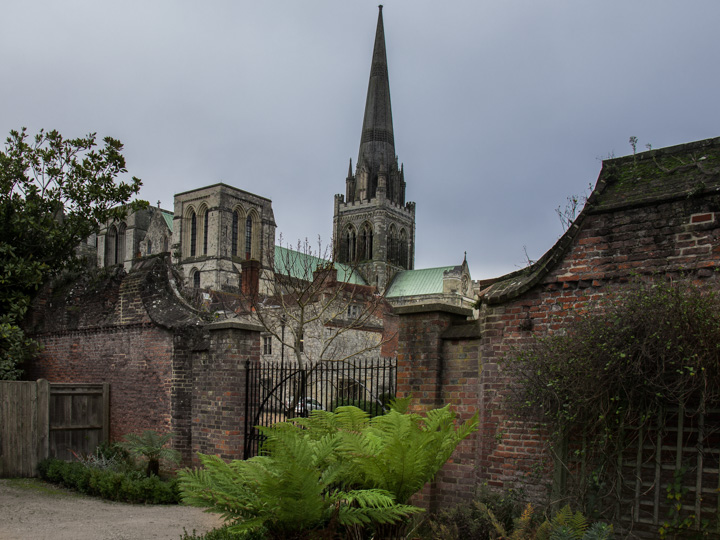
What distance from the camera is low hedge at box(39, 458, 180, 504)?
8992 millimetres

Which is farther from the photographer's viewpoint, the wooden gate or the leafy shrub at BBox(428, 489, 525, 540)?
the wooden gate

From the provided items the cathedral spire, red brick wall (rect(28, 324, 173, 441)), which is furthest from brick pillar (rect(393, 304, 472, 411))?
the cathedral spire

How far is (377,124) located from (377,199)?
9929 millimetres

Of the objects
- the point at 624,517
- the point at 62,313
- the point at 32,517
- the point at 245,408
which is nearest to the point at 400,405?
the point at 624,517

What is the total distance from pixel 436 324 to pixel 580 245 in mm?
1783

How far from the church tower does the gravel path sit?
230ft

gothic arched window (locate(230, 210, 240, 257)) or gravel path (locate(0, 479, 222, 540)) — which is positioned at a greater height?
gothic arched window (locate(230, 210, 240, 257))

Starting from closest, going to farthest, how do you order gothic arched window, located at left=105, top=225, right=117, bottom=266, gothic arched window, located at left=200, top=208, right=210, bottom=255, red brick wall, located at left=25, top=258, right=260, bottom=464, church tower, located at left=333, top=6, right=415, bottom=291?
red brick wall, located at left=25, top=258, right=260, bottom=464 → gothic arched window, located at left=200, top=208, right=210, bottom=255 → gothic arched window, located at left=105, top=225, right=117, bottom=266 → church tower, located at left=333, top=6, right=415, bottom=291

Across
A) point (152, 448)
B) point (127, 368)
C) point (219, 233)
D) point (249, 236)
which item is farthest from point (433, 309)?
point (249, 236)

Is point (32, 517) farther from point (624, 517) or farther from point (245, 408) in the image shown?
point (624, 517)

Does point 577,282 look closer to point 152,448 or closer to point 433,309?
point 433,309

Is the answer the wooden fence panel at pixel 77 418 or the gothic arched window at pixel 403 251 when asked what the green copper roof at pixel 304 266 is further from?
the gothic arched window at pixel 403 251

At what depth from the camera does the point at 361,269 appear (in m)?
80.4

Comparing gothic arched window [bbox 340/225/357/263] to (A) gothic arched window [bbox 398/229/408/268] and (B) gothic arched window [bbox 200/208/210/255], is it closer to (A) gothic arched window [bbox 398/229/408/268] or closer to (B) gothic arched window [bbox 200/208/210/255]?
(A) gothic arched window [bbox 398/229/408/268]
